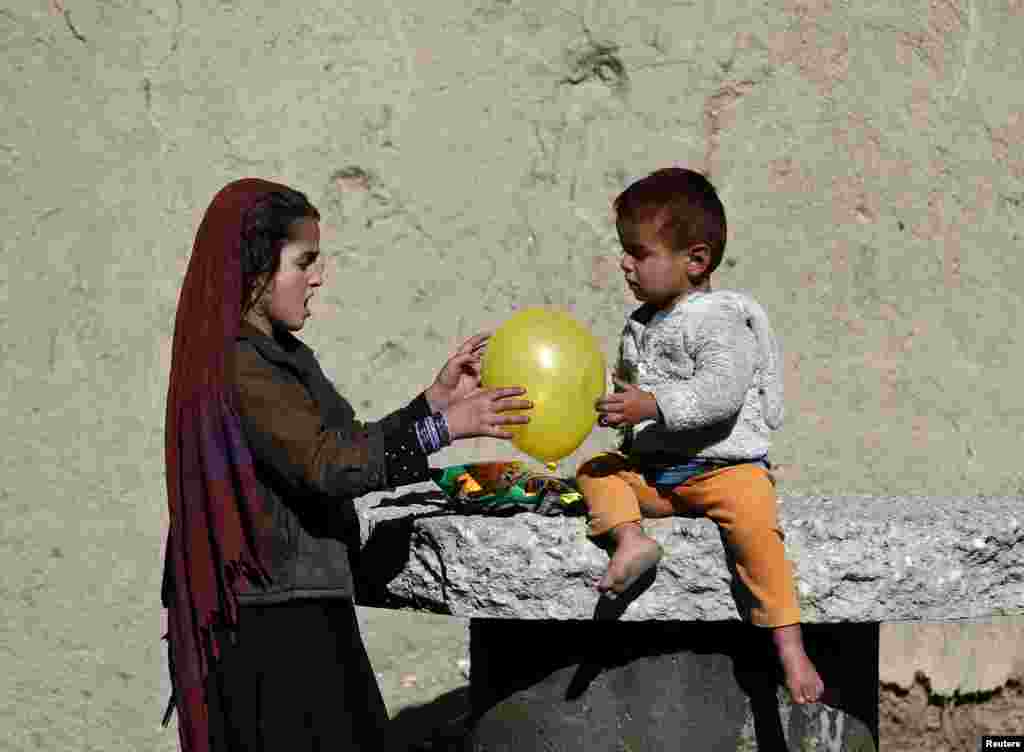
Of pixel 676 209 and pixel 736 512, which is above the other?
pixel 676 209

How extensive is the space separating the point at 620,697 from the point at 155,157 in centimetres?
278

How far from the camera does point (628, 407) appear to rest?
3037 mm

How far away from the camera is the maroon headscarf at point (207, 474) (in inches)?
118

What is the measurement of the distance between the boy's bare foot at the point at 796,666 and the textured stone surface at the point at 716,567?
8 centimetres

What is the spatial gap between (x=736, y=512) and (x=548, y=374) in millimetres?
479

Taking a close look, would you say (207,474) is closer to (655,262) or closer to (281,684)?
(281,684)

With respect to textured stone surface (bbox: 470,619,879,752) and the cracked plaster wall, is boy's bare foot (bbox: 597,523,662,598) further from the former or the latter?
the cracked plaster wall

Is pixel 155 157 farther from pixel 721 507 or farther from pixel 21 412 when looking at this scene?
pixel 721 507

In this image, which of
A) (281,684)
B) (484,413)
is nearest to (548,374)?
(484,413)

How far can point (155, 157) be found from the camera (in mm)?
5137

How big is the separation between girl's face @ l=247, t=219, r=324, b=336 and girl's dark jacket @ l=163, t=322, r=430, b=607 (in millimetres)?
51

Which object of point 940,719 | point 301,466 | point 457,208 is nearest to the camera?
point 301,466

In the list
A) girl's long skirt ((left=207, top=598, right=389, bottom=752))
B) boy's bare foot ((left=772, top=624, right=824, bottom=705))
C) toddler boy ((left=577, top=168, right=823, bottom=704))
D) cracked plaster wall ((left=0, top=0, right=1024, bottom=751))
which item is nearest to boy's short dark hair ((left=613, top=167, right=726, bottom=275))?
toddler boy ((left=577, top=168, right=823, bottom=704))

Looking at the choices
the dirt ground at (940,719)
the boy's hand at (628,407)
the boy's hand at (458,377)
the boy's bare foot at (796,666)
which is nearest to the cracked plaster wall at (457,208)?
the dirt ground at (940,719)
